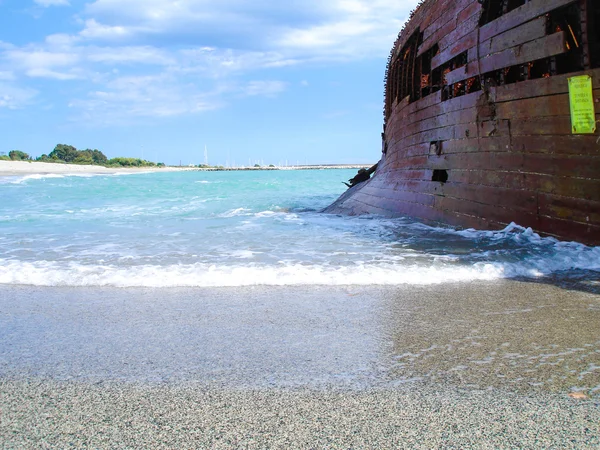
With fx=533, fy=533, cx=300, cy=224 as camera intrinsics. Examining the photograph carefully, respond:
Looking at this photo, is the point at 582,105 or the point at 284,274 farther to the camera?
the point at 582,105

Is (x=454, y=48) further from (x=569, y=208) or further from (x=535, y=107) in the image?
(x=569, y=208)

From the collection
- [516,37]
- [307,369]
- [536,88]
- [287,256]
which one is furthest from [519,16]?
[307,369]

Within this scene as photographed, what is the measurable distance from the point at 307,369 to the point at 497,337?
4.18ft

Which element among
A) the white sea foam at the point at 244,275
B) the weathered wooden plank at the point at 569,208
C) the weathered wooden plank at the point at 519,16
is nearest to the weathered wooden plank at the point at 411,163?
the weathered wooden plank at the point at 519,16

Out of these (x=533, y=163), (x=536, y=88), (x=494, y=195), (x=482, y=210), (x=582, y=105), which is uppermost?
(x=536, y=88)

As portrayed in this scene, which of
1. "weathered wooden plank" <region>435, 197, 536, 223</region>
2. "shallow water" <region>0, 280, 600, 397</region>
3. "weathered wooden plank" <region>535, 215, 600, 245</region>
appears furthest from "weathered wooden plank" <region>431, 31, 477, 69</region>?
"shallow water" <region>0, 280, 600, 397</region>

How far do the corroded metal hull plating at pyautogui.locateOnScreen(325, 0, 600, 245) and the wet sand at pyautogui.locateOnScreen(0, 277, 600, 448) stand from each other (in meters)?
1.81

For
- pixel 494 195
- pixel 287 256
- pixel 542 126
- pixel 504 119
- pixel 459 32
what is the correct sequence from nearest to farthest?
1. pixel 542 126
2. pixel 287 256
3. pixel 504 119
4. pixel 494 195
5. pixel 459 32

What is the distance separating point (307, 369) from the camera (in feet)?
9.19

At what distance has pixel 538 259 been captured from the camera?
5547 mm

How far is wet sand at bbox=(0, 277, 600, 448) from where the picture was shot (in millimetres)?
2061

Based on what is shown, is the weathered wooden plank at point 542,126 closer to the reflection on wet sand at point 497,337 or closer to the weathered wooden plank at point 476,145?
the weathered wooden plank at point 476,145

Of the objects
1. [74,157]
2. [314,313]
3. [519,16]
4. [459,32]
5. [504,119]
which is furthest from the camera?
[74,157]

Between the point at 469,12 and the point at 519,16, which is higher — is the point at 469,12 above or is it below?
above
